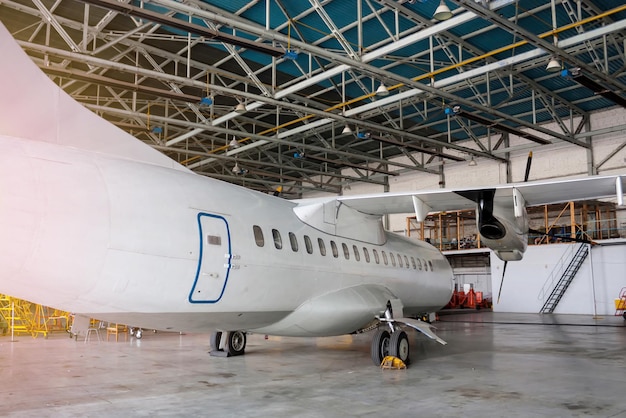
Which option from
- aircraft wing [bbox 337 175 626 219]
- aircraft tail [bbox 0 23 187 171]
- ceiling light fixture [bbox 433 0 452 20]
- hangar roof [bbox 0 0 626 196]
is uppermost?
hangar roof [bbox 0 0 626 196]

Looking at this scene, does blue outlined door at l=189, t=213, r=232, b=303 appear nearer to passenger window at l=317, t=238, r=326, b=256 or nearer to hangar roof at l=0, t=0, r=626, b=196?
passenger window at l=317, t=238, r=326, b=256

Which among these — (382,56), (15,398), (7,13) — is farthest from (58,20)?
(15,398)

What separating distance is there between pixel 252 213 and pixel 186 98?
1029 cm

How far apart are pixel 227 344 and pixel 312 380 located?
3824 mm

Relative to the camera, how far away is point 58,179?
6258 mm

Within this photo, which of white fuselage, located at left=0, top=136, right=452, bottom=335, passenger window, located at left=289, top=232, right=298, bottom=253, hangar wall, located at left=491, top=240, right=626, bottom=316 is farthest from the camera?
hangar wall, located at left=491, top=240, right=626, bottom=316

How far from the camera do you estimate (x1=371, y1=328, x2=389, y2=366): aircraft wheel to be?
10.8 meters

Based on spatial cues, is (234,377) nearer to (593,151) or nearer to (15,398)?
(15,398)

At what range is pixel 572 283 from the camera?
91.5 ft

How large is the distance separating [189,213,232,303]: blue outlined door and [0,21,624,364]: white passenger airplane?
0.07 ft

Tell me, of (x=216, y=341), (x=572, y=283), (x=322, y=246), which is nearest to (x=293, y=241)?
(x=322, y=246)

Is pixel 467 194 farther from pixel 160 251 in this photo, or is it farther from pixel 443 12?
pixel 160 251

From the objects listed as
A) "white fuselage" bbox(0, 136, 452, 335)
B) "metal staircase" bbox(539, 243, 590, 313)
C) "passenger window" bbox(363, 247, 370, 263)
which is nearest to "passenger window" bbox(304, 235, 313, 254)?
"white fuselage" bbox(0, 136, 452, 335)

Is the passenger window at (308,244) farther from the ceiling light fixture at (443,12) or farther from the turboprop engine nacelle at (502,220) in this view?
the ceiling light fixture at (443,12)
